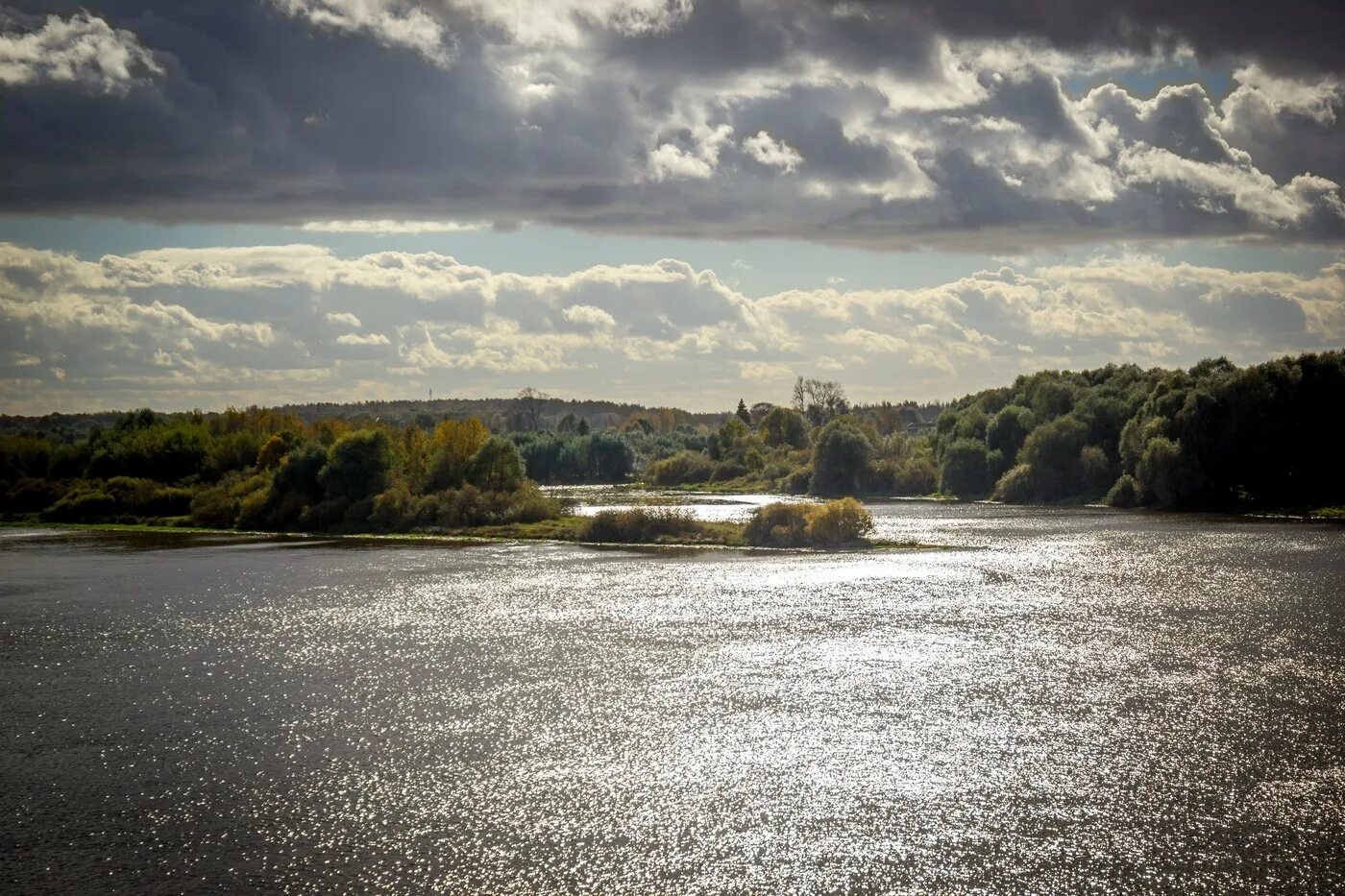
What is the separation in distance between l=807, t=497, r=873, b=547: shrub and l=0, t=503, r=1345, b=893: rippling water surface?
24.8 metres

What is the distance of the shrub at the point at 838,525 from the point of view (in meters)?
96.8

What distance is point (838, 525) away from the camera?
9681cm

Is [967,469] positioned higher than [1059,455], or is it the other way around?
[1059,455]

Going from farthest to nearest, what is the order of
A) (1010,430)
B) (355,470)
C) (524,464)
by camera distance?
1. (1010,430)
2. (524,464)
3. (355,470)

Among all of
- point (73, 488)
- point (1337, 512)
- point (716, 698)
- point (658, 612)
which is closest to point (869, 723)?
point (716, 698)

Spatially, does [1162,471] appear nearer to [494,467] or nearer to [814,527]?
[814,527]

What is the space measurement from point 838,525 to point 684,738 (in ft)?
203

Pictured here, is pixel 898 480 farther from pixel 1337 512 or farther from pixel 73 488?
pixel 73 488

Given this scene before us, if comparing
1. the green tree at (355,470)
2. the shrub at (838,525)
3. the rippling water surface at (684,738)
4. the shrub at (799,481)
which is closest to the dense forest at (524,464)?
the green tree at (355,470)

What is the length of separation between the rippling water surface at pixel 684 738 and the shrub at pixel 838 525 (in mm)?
24782

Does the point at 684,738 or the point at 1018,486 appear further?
the point at 1018,486

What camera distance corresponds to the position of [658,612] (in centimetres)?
6131

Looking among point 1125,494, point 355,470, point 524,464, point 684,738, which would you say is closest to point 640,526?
point 355,470

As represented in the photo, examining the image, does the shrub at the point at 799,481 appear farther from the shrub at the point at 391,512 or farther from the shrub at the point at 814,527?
the shrub at the point at 814,527
